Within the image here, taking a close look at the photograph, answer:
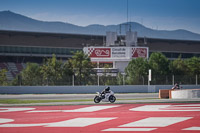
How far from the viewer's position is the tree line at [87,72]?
4297cm

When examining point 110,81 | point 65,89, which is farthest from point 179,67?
point 65,89

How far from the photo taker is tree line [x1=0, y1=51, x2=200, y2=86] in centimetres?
4297

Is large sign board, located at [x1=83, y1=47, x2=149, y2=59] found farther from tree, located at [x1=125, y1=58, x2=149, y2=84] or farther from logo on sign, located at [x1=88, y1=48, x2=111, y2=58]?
tree, located at [x1=125, y1=58, x2=149, y2=84]

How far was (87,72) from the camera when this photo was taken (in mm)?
52969

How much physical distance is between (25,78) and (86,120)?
28.2 metres

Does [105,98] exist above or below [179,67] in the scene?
below

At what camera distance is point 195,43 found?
96.7 metres

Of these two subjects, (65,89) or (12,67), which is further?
(12,67)

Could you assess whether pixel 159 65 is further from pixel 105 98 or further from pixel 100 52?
pixel 105 98

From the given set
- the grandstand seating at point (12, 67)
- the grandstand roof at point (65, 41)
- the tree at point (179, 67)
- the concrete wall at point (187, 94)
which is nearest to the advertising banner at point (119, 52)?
the grandstand roof at point (65, 41)

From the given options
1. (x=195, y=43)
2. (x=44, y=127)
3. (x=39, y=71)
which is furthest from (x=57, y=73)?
(x=195, y=43)

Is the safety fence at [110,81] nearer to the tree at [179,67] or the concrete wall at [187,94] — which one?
the tree at [179,67]

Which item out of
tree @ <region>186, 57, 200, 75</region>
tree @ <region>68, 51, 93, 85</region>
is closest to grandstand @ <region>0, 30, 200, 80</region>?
tree @ <region>186, 57, 200, 75</region>

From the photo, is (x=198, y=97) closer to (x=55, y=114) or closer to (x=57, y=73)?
(x=55, y=114)
